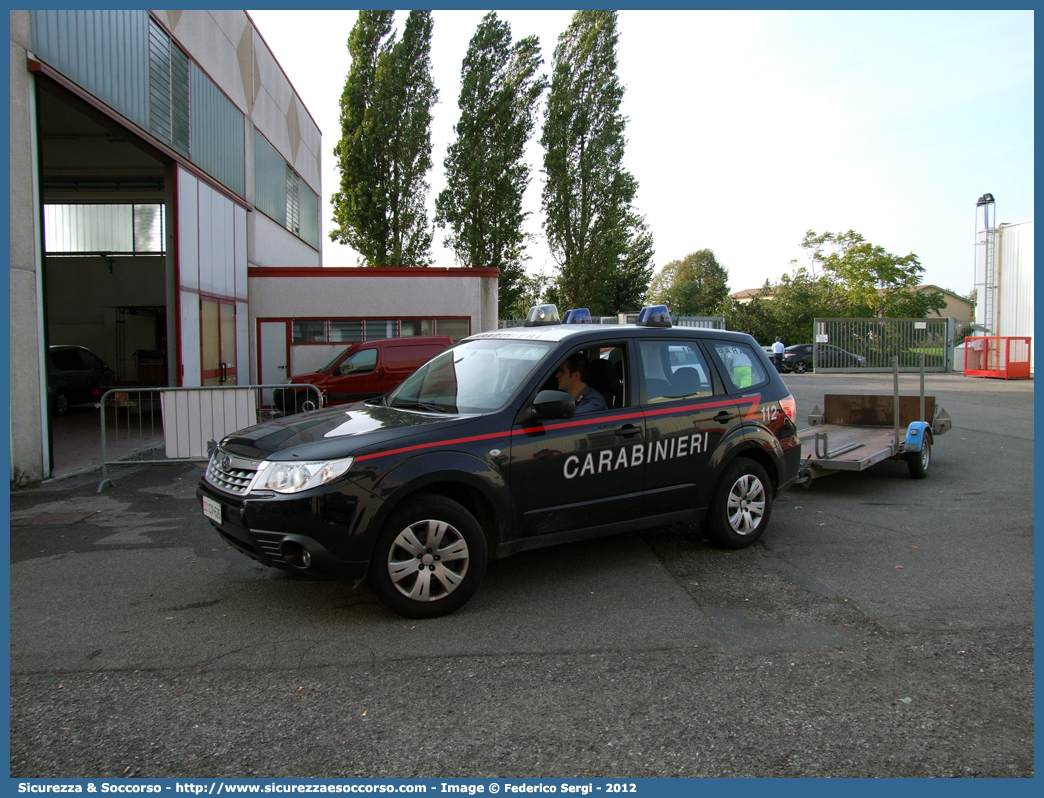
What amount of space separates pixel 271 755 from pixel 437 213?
30831 millimetres

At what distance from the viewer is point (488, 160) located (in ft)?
107

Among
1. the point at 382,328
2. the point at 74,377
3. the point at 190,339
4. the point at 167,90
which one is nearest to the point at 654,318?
the point at 190,339

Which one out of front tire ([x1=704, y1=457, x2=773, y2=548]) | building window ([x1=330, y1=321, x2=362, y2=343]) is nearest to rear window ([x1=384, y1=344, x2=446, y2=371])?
building window ([x1=330, y1=321, x2=362, y2=343])

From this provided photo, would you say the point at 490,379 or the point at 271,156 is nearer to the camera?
the point at 490,379

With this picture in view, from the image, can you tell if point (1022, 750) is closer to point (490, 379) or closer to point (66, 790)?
point (490, 379)

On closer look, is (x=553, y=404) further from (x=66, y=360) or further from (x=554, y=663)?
(x=66, y=360)

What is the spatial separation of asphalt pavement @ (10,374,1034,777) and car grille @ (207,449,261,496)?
2.59 feet

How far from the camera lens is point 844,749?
2920 mm

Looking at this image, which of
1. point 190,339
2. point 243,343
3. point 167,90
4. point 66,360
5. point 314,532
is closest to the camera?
point 314,532

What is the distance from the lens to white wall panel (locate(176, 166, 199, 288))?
43.5ft

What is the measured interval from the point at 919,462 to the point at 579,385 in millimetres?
5681

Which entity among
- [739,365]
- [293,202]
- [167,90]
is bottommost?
[739,365]

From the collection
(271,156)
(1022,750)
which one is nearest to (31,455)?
(1022,750)

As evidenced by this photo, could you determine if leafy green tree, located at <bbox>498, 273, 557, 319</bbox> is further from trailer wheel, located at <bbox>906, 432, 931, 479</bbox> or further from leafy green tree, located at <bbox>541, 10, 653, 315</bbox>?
trailer wheel, located at <bbox>906, 432, 931, 479</bbox>
